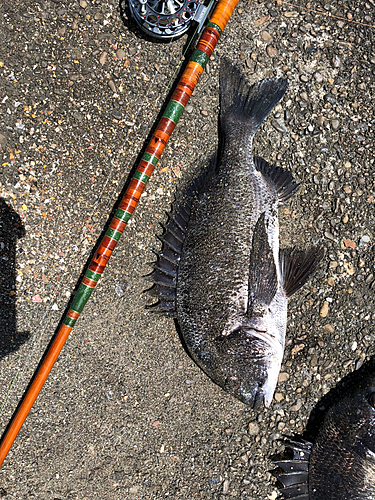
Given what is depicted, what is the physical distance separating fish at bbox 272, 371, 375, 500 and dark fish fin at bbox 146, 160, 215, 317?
1098 millimetres

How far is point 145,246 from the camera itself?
2248 millimetres

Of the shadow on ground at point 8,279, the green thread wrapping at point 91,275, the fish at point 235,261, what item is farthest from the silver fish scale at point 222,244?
the shadow on ground at point 8,279

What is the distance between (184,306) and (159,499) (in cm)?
120

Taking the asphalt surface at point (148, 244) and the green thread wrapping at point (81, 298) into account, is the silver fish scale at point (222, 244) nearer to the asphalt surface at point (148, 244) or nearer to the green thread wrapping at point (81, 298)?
the asphalt surface at point (148, 244)

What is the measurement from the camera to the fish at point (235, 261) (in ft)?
6.46

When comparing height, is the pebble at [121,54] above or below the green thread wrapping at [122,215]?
above

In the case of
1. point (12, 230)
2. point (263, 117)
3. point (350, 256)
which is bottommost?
point (12, 230)

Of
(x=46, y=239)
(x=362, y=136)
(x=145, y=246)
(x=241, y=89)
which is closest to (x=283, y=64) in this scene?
(x=241, y=89)

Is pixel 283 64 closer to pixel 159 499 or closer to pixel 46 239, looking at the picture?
pixel 46 239

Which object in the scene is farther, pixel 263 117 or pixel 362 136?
pixel 362 136

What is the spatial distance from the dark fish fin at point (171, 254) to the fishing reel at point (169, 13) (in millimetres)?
763

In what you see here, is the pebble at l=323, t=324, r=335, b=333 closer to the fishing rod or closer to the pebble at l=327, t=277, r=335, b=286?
the pebble at l=327, t=277, r=335, b=286

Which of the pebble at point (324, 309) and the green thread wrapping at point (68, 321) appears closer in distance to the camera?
the green thread wrapping at point (68, 321)

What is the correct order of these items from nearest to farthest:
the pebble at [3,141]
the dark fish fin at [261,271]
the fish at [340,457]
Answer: the dark fish fin at [261,271] → the fish at [340,457] → the pebble at [3,141]
